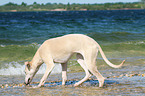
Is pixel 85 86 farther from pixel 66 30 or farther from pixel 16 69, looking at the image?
pixel 66 30

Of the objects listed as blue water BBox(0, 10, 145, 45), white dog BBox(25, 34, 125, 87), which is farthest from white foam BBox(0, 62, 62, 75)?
blue water BBox(0, 10, 145, 45)

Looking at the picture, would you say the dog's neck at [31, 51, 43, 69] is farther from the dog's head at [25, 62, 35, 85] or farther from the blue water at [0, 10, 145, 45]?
the blue water at [0, 10, 145, 45]

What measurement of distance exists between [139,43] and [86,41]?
35.8ft

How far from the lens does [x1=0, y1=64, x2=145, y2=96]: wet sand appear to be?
254 inches

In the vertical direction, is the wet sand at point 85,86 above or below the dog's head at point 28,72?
below

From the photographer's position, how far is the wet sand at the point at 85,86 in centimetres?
645

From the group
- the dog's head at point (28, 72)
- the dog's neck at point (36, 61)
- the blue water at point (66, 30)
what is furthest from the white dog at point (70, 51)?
the blue water at point (66, 30)

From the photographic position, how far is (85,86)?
289 inches

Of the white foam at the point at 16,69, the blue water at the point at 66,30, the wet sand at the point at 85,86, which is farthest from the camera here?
the blue water at the point at 66,30

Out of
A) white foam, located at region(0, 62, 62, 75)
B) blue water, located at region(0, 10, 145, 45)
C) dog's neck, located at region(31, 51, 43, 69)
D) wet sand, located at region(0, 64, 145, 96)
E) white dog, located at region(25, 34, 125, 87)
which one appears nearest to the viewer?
wet sand, located at region(0, 64, 145, 96)

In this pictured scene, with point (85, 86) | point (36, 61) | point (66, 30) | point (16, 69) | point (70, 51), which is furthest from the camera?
point (66, 30)

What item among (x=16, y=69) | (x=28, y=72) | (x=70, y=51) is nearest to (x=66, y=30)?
(x=16, y=69)

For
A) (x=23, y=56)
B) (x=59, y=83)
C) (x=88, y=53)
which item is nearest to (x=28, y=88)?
(x=59, y=83)

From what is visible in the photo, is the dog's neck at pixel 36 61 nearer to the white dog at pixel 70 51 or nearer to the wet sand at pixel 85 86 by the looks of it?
the white dog at pixel 70 51
